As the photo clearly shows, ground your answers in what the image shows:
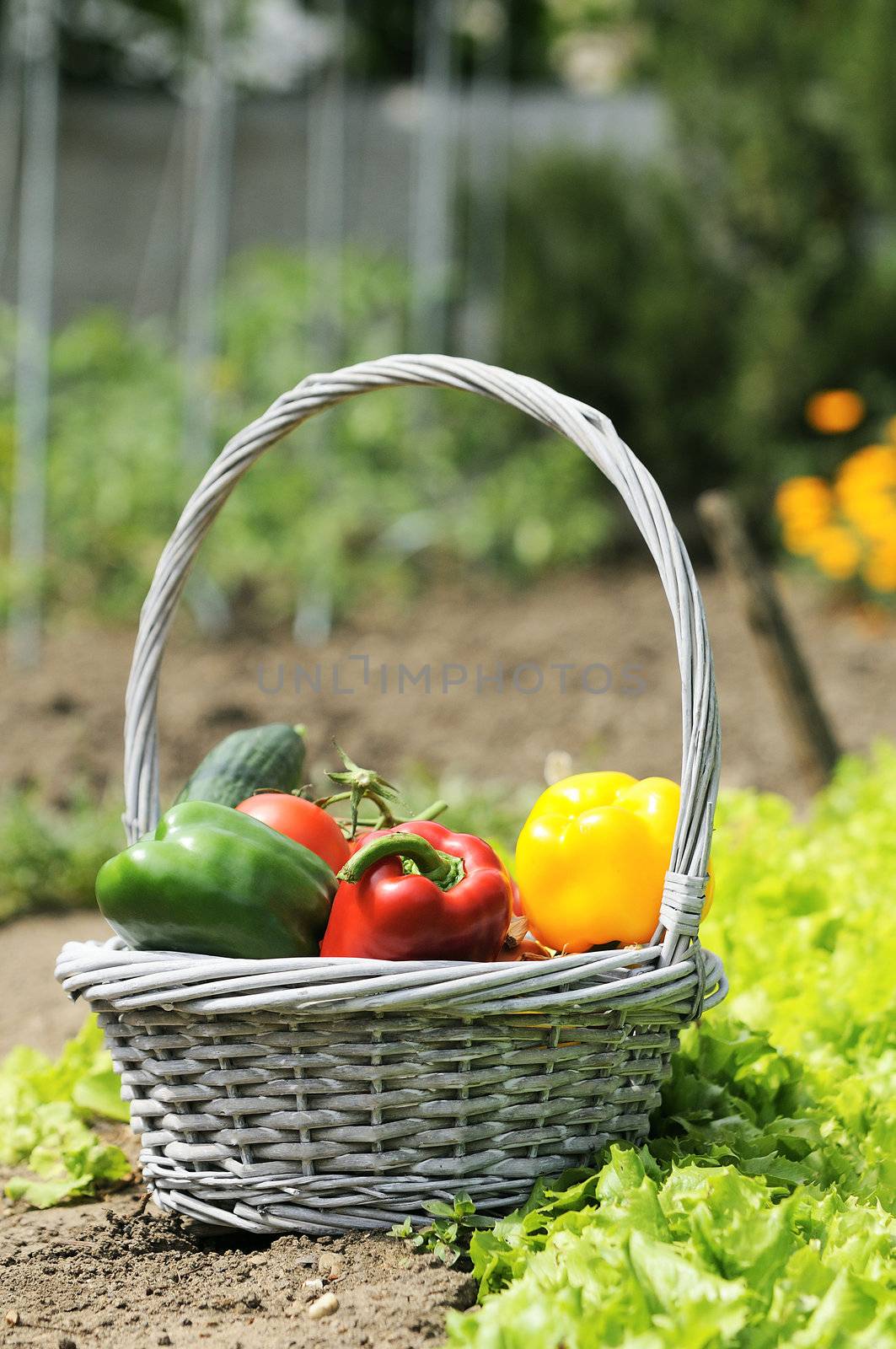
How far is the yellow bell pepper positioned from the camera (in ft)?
5.89

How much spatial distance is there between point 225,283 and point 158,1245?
7.40 metres

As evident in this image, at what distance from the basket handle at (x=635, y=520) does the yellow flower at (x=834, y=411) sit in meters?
5.48

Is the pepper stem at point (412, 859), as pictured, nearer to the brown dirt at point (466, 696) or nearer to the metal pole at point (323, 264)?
Result: the brown dirt at point (466, 696)

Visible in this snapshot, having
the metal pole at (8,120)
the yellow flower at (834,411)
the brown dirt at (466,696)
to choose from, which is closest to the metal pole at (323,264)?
the brown dirt at (466,696)

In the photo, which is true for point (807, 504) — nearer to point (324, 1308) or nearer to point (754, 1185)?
point (754, 1185)

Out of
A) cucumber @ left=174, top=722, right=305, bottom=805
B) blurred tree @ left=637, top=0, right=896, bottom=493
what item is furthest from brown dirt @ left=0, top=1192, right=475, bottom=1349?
blurred tree @ left=637, top=0, right=896, bottom=493

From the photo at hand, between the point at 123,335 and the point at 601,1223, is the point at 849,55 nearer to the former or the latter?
the point at 123,335

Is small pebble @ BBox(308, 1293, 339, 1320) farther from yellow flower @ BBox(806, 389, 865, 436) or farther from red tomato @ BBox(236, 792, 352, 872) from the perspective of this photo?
yellow flower @ BBox(806, 389, 865, 436)

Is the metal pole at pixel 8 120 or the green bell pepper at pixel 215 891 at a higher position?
the metal pole at pixel 8 120

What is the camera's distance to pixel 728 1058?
2.06m

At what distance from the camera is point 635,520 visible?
6.09 feet

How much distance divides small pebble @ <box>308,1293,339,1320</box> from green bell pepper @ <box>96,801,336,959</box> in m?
0.42

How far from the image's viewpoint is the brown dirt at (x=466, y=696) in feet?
17.0

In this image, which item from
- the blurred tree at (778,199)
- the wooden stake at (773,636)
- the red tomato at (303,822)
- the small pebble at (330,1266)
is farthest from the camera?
the blurred tree at (778,199)
